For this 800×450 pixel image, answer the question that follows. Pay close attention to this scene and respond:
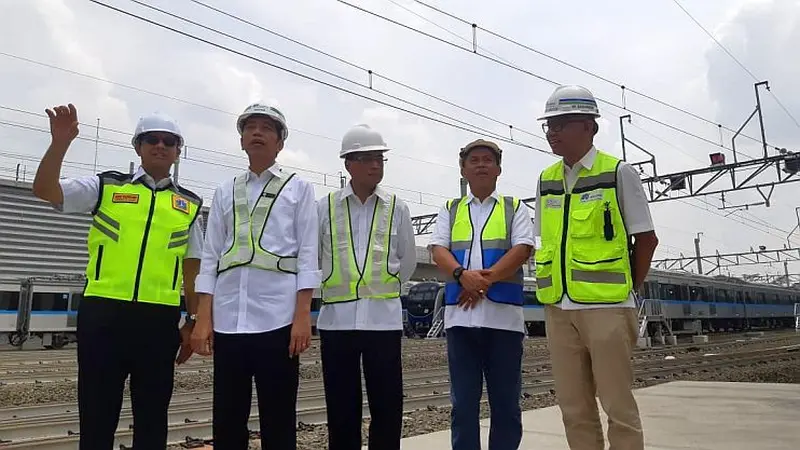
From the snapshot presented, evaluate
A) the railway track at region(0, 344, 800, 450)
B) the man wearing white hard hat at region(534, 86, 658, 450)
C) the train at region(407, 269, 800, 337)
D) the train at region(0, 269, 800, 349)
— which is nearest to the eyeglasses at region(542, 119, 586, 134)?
the man wearing white hard hat at region(534, 86, 658, 450)

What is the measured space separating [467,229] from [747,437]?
2.92m

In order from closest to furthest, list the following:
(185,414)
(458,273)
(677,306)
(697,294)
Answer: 1. (458,273)
2. (185,414)
3. (677,306)
4. (697,294)

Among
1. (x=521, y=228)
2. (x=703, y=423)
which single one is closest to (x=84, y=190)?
(x=521, y=228)

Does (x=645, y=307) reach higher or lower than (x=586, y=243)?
higher

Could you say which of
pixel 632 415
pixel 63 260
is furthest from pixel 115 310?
pixel 63 260

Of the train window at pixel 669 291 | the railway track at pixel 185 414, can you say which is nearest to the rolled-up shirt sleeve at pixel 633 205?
the railway track at pixel 185 414

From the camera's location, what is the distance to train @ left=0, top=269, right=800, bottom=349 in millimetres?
22141

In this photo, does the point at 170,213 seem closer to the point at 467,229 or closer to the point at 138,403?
the point at 138,403

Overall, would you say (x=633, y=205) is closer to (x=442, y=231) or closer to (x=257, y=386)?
(x=442, y=231)

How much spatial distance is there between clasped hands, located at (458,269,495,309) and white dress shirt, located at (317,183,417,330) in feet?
1.00

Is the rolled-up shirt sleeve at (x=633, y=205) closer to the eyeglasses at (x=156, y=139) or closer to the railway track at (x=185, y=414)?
the eyeglasses at (x=156, y=139)

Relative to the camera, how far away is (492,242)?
3465mm

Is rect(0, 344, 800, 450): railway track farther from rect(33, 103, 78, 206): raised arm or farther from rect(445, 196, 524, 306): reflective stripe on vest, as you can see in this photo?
rect(445, 196, 524, 306): reflective stripe on vest

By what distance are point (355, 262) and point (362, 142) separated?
0.65 metres
